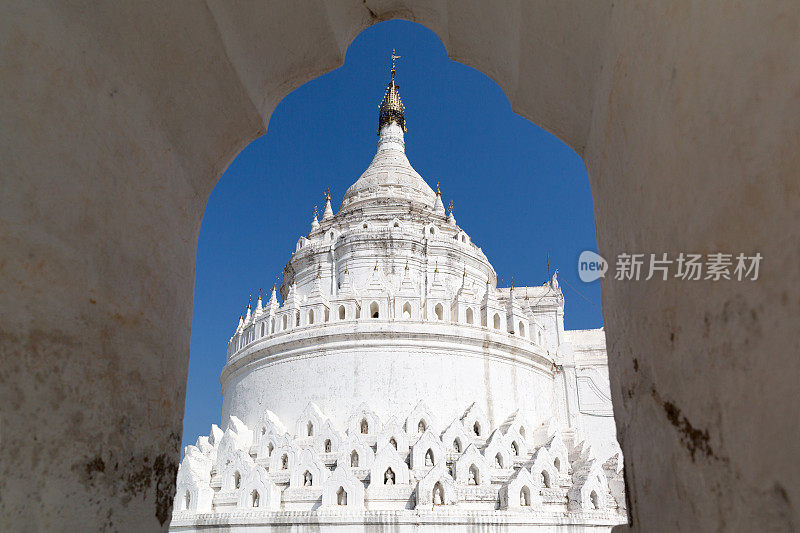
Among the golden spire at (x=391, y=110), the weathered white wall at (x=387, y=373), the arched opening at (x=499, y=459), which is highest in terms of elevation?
the golden spire at (x=391, y=110)

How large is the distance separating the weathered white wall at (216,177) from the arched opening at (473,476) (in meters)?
14.7

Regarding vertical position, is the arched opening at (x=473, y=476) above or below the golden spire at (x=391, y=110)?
below

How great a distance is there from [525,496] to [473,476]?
155 cm

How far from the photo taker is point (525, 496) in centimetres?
1709

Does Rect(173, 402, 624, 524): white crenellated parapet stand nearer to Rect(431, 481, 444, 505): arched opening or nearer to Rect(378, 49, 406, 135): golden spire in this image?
Rect(431, 481, 444, 505): arched opening

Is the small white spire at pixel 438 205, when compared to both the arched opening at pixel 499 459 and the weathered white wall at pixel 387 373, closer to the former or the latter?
the weathered white wall at pixel 387 373

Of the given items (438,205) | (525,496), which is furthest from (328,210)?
(525,496)

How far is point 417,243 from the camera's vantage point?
92.4ft

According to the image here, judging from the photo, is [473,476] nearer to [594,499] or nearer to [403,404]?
[594,499]

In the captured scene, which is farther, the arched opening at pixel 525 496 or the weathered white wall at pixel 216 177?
the arched opening at pixel 525 496

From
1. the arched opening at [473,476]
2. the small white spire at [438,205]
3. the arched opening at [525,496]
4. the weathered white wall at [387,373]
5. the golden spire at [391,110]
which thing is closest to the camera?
the arched opening at [525,496]

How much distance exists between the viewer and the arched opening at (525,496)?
16.9m

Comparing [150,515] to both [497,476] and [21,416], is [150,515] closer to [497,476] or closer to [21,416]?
[21,416]

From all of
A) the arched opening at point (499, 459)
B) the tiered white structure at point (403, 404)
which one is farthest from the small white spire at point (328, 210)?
the arched opening at point (499, 459)
